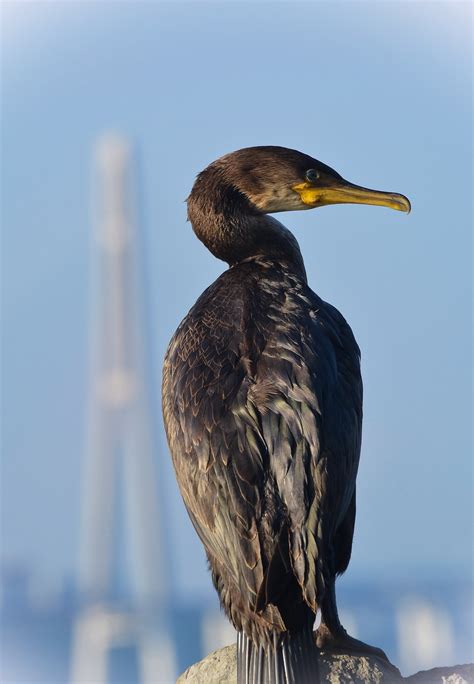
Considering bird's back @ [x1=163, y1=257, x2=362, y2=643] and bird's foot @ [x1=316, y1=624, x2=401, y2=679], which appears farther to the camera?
bird's foot @ [x1=316, y1=624, x2=401, y2=679]

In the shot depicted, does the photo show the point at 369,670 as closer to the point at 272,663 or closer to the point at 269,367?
the point at 272,663

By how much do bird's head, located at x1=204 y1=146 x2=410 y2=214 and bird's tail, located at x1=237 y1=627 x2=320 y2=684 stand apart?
2.50 meters

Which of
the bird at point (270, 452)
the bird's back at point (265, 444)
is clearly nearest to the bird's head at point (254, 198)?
the bird at point (270, 452)

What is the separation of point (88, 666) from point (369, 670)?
41199mm

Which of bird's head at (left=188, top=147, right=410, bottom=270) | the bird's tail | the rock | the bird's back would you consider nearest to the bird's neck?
bird's head at (left=188, top=147, right=410, bottom=270)

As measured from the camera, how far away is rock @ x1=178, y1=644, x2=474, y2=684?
24.2 feet

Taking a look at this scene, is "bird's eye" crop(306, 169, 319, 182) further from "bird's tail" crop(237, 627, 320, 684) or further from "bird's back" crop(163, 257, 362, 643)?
"bird's tail" crop(237, 627, 320, 684)

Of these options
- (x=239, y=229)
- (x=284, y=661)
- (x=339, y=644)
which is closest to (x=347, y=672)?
(x=339, y=644)

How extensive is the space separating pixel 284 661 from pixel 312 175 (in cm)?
277

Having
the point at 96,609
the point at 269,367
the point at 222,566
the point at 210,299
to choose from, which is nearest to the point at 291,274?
the point at 210,299

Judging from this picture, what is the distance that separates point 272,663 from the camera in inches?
271

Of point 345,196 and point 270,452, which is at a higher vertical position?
point 345,196

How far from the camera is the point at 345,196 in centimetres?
862

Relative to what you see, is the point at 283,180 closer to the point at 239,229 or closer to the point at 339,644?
the point at 239,229
